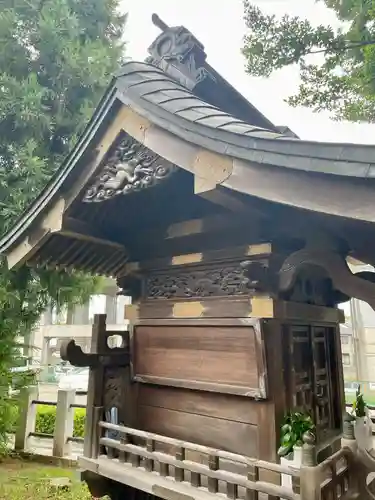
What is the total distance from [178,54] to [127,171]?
4.67ft

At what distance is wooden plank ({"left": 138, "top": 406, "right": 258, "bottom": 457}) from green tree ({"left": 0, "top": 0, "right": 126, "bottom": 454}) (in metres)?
3.66

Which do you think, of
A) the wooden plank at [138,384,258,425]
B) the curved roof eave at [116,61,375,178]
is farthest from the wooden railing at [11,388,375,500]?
the curved roof eave at [116,61,375,178]

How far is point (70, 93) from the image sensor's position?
723cm

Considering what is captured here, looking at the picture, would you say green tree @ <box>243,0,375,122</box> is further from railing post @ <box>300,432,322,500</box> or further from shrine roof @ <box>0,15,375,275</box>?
railing post @ <box>300,432,322,500</box>

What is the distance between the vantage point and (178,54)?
3209 mm

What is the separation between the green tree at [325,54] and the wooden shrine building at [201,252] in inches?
108

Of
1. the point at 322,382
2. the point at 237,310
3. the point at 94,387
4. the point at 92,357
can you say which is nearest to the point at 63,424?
the point at 94,387

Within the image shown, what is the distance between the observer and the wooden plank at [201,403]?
2.67 meters

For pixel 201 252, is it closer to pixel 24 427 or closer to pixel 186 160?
pixel 186 160

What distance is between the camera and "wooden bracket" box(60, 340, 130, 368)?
3031 mm

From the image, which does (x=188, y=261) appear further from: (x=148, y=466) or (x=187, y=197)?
(x=148, y=466)

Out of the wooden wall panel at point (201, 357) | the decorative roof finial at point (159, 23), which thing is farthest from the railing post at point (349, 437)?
the decorative roof finial at point (159, 23)

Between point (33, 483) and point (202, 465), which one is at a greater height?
point (202, 465)

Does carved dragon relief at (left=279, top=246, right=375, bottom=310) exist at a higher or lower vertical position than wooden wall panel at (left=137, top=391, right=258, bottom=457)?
higher
